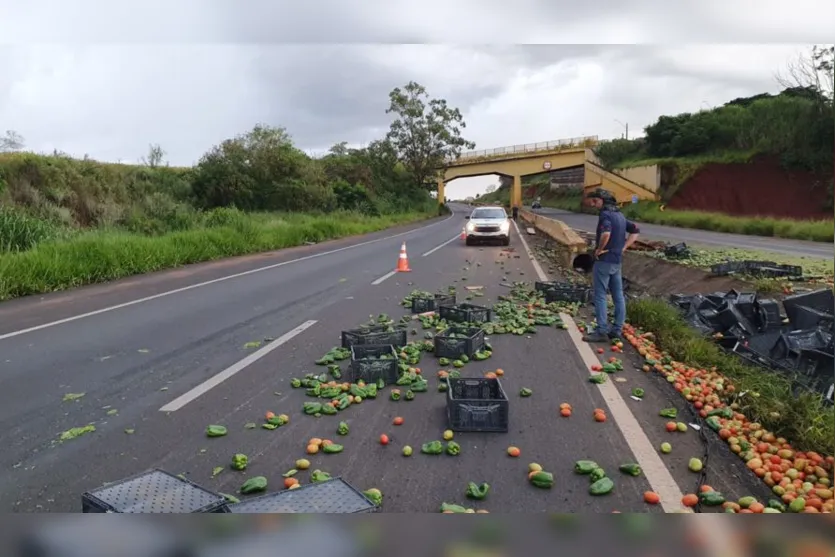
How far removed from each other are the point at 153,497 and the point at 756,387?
4931 millimetres

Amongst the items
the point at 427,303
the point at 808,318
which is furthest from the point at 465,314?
the point at 808,318

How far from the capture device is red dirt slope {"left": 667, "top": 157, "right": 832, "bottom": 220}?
101ft

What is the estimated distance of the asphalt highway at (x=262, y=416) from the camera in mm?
3529

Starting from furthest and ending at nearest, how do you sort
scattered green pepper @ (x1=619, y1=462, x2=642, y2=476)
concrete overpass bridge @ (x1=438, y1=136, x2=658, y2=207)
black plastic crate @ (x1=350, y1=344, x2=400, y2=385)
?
1. concrete overpass bridge @ (x1=438, y1=136, x2=658, y2=207)
2. black plastic crate @ (x1=350, y1=344, x2=400, y2=385)
3. scattered green pepper @ (x1=619, y1=462, x2=642, y2=476)

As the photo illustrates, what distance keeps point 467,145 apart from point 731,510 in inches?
2368

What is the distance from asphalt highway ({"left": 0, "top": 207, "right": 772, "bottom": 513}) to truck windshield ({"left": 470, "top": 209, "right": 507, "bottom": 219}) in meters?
15.4

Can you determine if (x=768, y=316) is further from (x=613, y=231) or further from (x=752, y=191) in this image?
(x=752, y=191)

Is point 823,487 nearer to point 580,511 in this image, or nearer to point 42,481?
point 580,511

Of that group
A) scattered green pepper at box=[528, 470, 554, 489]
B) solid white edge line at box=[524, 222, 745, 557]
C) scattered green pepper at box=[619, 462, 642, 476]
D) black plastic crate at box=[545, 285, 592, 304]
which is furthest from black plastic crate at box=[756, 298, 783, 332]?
scattered green pepper at box=[528, 470, 554, 489]

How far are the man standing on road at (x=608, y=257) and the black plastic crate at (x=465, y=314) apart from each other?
1518 millimetres

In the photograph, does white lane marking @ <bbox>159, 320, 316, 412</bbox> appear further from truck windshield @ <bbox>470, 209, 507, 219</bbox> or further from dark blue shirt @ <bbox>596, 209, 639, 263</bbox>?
truck windshield @ <bbox>470, 209, 507, 219</bbox>

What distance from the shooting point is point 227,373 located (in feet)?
19.6

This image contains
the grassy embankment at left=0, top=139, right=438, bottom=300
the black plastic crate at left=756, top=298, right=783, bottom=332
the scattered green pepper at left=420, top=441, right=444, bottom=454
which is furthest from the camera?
the grassy embankment at left=0, top=139, right=438, bottom=300

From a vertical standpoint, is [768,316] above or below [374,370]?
below
